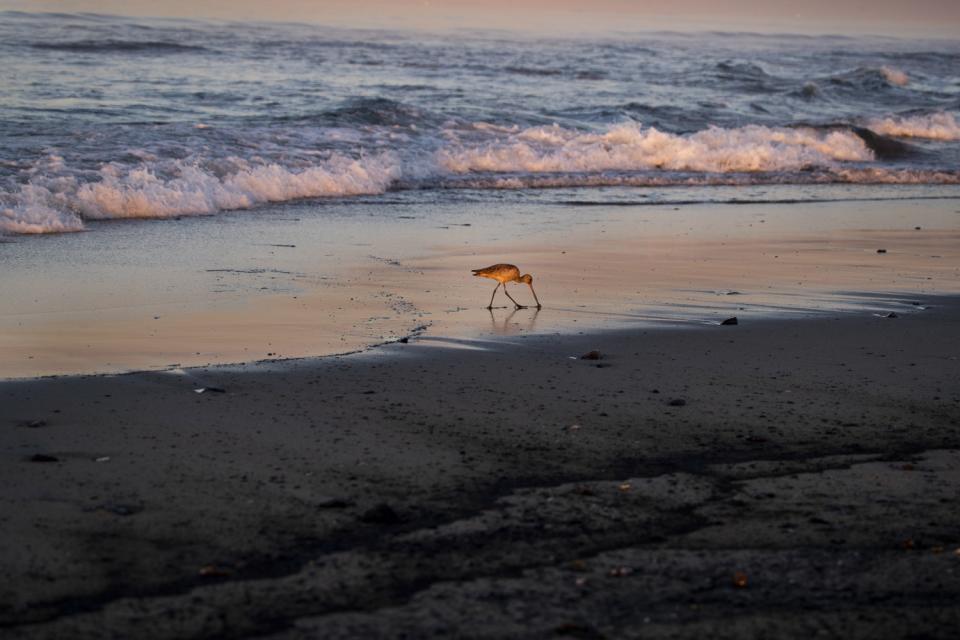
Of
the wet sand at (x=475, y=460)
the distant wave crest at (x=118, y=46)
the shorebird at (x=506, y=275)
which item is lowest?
the wet sand at (x=475, y=460)

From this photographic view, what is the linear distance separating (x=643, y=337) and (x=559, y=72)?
101ft

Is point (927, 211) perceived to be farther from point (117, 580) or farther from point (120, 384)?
point (117, 580)

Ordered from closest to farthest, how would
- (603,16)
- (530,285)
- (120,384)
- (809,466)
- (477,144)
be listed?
(809,466)
(120,384)
(530,285)
(477,144)
(603,16)

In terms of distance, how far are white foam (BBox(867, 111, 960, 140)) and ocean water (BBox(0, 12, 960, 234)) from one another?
2.1 inches

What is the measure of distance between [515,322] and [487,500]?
359 centimetres

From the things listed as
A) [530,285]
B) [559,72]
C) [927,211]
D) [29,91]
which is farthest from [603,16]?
[530,285]

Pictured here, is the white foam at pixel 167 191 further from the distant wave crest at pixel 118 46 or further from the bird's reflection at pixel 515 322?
the distant wave crest at pixel 118 46

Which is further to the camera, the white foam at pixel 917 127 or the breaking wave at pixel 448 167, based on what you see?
the white foam at pixel 917 127

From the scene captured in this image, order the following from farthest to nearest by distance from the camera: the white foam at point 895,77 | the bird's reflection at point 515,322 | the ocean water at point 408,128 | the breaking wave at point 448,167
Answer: the white foam at point 895,77 < the ocean water at point 408,128 < the breaking wave at point 448,167 < the bird's reflection at point 515,322

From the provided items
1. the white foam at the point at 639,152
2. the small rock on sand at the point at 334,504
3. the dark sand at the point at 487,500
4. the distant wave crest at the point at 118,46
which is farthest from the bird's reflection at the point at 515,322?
the distant wave crest at the point at 118,46

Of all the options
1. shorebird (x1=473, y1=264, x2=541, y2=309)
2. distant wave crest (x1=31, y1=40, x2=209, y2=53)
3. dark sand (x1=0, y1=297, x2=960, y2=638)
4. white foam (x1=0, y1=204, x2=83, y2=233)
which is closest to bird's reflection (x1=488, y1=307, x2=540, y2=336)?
shorebird (x1=473, y1=264, x2=541, y2=309)

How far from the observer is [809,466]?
4965 mm

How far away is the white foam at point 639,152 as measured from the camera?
18922mm

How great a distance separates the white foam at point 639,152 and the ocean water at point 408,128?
49 mm
